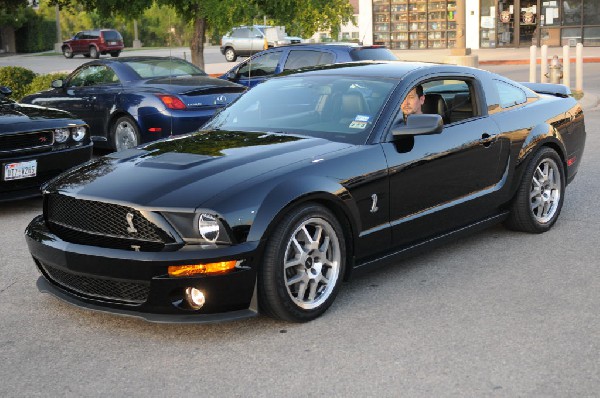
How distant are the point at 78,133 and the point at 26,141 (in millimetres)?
701

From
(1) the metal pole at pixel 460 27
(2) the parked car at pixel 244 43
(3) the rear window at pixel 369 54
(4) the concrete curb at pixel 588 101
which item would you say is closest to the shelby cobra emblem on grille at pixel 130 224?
(3) the rear window at pixel 369 54

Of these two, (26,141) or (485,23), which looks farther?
(485,23)

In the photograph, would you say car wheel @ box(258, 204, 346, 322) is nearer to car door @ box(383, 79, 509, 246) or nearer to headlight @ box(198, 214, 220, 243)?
headlight @ box(198, 214, 220, 243)

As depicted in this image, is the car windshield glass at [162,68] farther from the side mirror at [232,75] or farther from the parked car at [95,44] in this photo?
the parked car at [95,44]

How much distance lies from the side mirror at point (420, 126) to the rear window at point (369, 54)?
734 centimetres

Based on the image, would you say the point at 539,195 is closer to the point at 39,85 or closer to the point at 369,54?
the point at 369,54

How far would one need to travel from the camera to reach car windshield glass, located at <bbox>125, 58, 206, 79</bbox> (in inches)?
493

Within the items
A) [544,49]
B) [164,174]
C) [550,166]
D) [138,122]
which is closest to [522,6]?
[544,49]

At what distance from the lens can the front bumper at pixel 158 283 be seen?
15.3ft

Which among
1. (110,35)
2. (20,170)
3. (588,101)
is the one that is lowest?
(588,101)

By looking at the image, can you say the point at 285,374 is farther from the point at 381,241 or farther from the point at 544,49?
the point at 544,49

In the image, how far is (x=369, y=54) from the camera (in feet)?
44.0

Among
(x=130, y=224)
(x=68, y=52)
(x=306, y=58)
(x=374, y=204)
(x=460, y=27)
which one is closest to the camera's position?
(x=130, y=224)

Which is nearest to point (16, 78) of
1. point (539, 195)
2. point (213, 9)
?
point (213, 9)
